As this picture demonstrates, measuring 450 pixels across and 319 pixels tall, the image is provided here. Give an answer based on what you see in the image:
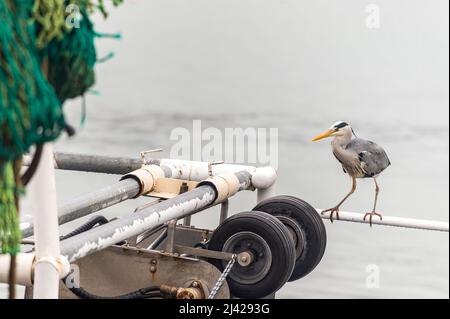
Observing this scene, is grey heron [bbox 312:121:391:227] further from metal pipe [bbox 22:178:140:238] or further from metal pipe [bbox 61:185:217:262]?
metal pipe [bbox 22:178:140:238]

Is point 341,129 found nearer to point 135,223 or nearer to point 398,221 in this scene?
point 398,221

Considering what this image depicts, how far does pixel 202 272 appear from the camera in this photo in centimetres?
445

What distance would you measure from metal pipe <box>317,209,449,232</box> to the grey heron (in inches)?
3.2

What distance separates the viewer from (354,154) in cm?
610

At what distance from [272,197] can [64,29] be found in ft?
10.5

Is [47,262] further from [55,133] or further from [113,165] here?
[113,165]

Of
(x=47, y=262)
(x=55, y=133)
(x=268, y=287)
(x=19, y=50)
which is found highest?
(x=19, y=50)

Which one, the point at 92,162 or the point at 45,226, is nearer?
the point at 45,226

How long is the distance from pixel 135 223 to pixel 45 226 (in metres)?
1.12

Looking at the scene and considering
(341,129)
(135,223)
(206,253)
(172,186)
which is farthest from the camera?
(341,129)

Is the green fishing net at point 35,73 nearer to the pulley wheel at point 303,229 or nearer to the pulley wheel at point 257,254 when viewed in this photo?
the pulley wheel at point 257,254

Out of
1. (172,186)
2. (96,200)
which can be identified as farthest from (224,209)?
(96,200)
